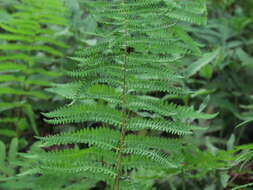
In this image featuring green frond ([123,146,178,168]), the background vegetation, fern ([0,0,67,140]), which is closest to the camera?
green frond ([123,146,178,168])

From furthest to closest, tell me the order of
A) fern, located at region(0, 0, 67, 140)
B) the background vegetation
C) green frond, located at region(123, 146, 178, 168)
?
fern, located at region(0, 0, 67, 140) < the background vegetation < green frond, located at region(123, 146, 178, 168)

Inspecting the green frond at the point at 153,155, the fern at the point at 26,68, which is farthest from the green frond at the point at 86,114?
the fern at the point at 26,68

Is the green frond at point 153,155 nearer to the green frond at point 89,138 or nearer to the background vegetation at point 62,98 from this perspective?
the green frond at point 89,138

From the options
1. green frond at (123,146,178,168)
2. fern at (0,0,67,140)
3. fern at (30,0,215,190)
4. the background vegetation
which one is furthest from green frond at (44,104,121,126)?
fern at (0,0,67,140)

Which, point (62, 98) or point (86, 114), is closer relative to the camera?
point (86, 114)

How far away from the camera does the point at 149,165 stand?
4.50 feet

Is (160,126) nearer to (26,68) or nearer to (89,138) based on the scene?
(89,138)

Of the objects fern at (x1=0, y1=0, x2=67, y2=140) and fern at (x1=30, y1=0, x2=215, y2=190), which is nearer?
fern at (x1=30, y1=0, x2=215, y2=190)

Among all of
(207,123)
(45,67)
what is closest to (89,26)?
(45,67)

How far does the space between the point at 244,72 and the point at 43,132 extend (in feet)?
4.80

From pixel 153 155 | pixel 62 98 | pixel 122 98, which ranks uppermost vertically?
pixel 122 98

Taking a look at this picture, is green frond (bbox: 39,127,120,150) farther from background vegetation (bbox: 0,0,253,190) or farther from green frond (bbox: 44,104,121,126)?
background vegetation (bbox: 0,0,253,190)

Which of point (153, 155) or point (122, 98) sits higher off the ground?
point (122, 98)

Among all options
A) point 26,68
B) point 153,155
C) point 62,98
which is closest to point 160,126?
point 153,155
